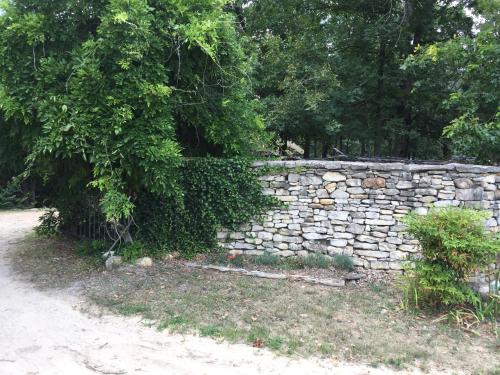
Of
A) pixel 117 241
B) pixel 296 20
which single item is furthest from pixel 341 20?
pixel 117 241

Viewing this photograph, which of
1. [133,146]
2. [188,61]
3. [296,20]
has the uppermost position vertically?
[296,20]

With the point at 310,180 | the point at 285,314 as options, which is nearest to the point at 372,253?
the point at 310,180

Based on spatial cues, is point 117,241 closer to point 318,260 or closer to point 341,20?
point 318,260

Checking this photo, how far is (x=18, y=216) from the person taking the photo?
561 inches

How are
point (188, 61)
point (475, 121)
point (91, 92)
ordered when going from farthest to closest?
point (475, 121) → point (188, 61) → point (91, 92)

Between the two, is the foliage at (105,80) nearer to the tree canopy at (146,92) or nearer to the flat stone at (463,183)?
the tree canopy at (146,92)

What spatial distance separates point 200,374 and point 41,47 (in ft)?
17.9

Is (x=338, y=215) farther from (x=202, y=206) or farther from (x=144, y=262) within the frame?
(x=144, y=262)

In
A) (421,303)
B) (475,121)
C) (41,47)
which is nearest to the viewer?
(421,303)

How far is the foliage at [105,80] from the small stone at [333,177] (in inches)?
103

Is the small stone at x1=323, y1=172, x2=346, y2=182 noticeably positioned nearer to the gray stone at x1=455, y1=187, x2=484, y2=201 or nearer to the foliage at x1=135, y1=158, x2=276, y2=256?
the foliage at x1=135, y1=158, x2=276, y2=256

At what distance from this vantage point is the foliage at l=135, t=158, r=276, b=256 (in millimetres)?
7148

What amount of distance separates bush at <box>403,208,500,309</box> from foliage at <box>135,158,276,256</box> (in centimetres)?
291

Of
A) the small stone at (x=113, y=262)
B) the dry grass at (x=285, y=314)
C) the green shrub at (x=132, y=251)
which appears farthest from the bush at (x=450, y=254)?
the small stone at (x=113, y=262)
